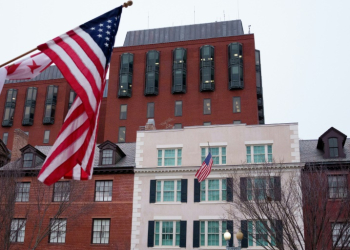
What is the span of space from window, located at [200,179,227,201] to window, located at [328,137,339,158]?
823 cm

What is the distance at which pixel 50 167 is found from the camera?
11492 millimetres

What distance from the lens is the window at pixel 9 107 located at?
84.8 meters

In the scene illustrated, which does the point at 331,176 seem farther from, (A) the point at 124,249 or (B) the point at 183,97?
(B) the point at 183,97

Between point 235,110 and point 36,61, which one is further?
point 235,110

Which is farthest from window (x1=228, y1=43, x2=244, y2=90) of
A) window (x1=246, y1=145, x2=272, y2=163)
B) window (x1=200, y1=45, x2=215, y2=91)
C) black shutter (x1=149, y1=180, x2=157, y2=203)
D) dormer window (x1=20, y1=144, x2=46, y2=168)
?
dormer window (x1=20, y1=144, x2=46, y2=168)

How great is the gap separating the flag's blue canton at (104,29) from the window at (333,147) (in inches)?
1115

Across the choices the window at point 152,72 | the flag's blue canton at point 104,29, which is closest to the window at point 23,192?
the flag's blue canton at point 104,29

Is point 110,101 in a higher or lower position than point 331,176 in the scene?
higher

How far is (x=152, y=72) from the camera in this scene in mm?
76188

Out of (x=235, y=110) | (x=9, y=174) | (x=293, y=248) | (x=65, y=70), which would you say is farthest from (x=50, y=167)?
(x=235, y=110)

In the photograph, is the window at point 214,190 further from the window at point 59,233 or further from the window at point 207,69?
the window at point 207,69

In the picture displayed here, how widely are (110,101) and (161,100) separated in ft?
26.6

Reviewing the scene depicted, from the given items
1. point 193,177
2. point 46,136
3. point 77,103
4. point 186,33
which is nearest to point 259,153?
point 193,177

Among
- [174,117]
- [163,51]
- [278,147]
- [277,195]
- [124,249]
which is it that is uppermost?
[163,51]
